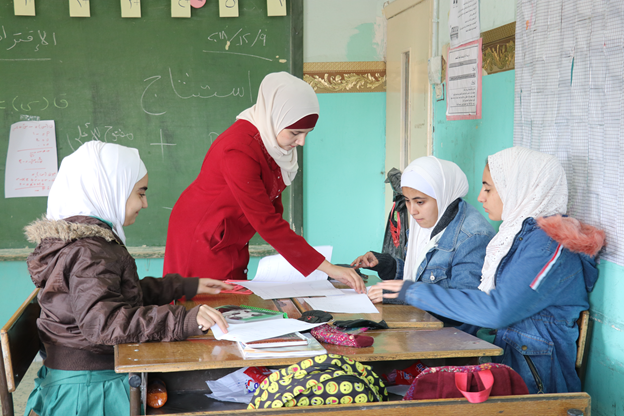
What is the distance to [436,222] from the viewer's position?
200 cm

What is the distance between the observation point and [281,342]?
4.29 ft

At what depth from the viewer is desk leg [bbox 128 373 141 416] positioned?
1195 mm

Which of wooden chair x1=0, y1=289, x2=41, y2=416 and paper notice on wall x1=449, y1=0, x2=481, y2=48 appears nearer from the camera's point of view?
wooden chair x1=0, y1=289, x2=41, y2=416

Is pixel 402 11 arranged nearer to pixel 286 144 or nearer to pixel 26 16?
pixel 286 144

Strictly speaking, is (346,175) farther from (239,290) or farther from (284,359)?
(284,359)

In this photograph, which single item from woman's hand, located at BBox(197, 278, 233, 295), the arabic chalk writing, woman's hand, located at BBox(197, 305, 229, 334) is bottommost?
woman's hand, located at BBox(197, 278, 233, 295)

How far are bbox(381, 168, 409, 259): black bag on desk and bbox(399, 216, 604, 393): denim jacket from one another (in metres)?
0.90

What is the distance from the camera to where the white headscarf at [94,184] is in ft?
4.88

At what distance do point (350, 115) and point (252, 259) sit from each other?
3.59 ft

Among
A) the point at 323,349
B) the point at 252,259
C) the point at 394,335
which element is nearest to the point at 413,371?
the point at 394,335

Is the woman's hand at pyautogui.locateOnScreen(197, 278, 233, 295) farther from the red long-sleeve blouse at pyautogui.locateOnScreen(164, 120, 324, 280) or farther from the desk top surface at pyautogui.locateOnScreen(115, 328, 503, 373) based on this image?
the desk top surface at pyautogui.locateOnScreen(115, 328, 503, 373)

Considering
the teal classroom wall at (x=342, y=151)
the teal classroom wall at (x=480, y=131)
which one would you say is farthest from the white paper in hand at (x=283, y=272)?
the teal classroom wall at (x=342, y=151)

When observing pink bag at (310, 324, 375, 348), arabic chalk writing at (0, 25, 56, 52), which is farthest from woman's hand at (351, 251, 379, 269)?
arabic chalk writing at (0, 25, 56, 52)

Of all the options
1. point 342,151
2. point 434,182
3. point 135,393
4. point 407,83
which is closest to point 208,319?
point 135,393
